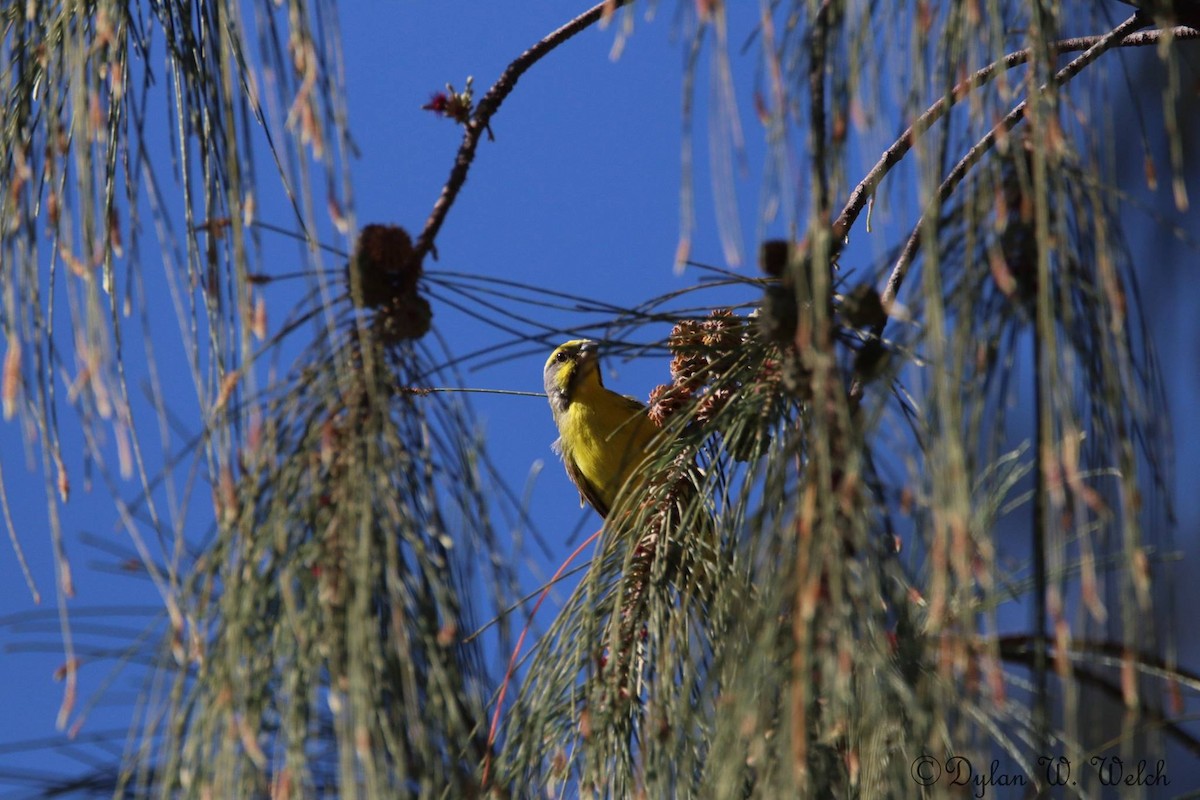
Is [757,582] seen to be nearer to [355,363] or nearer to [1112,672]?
[355,363]

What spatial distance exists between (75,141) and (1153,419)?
92 centimetres

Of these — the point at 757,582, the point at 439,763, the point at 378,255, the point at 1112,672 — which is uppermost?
the point at 378,255

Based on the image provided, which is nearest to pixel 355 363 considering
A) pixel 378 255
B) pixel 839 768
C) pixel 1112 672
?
pixel 378 255

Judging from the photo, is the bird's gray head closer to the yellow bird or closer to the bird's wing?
the yellow bird

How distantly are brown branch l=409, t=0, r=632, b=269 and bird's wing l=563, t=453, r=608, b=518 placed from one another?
2.34m

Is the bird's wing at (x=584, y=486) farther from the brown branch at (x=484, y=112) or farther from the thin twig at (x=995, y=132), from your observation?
the brown branch at (x=484, y=112)

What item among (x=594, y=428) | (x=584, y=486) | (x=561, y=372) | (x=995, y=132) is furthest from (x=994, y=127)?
(x=561, y=372)

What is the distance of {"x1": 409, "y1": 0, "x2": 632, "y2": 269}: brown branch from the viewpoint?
113 cm

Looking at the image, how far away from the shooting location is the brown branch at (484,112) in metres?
1.13

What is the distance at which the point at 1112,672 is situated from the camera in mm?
1605

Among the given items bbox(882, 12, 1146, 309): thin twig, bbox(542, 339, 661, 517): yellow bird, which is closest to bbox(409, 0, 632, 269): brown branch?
bbox(882, 12, 1146, 309): thin twig

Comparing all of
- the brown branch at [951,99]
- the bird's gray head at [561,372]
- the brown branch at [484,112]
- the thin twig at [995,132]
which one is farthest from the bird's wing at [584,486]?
the brown branch at [484,112]

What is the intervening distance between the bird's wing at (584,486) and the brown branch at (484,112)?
7.68 ft

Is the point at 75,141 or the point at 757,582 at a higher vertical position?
the point at 75,141
